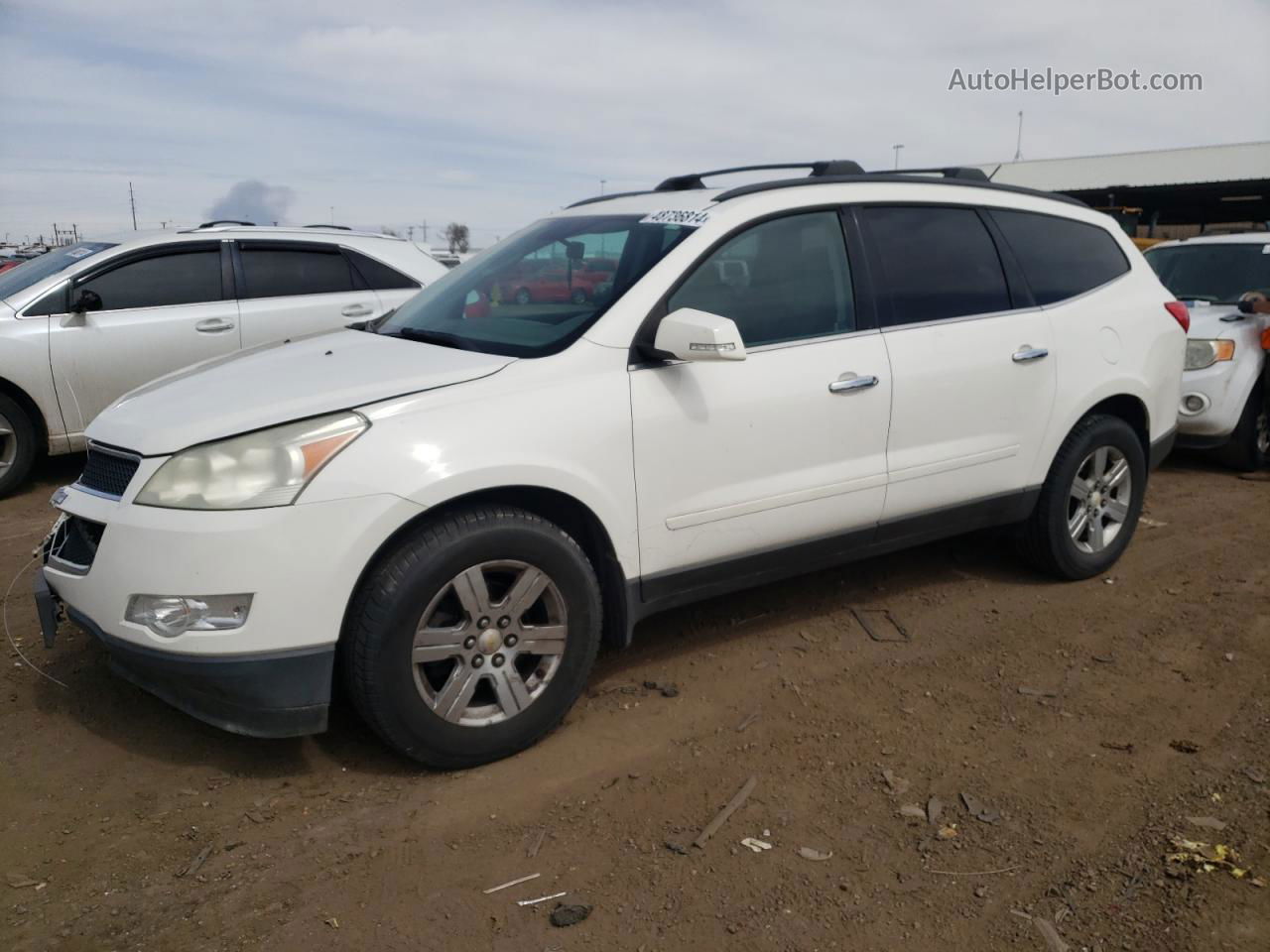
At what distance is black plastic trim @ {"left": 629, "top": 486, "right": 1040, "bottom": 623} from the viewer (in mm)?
3549

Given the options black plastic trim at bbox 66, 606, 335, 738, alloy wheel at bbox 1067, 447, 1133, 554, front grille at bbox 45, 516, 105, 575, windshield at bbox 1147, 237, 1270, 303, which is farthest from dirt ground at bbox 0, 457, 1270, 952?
windshield at bbox 1147, 237, 1270, 303

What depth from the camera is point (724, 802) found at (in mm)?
3008

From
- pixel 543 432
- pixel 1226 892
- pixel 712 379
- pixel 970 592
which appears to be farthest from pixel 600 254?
pixel 1226 892

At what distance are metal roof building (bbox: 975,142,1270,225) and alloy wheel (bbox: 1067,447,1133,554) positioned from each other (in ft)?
84.9

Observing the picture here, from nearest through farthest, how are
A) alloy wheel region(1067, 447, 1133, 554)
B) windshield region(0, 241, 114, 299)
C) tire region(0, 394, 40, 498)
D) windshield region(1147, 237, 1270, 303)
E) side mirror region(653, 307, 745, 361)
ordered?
side mirror region(653, 307, 745, 361), alloy wheel region(1067, 447, 1133, 554), tire region(0, 394, 40, 498), windshield region(0, 241, 114, 299), windshield region(1147, 237, 1270, 303)

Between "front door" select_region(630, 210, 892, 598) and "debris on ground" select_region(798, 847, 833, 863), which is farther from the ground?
"front door" select_region(630, 210, 892, 598)

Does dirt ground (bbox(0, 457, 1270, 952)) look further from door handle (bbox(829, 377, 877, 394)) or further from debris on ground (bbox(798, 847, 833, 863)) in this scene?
door handle (bbox(829, 377, 877, 394))

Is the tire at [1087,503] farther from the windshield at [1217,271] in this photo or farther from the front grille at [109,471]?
the front grille at [109,471]

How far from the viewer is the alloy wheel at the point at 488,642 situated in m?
3.02

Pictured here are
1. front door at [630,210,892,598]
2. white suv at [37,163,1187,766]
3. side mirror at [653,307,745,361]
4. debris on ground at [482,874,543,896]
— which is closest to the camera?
debris on ground at [482,874,543,896]

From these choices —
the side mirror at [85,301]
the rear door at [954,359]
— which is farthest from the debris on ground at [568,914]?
the side mirror at [85,301]

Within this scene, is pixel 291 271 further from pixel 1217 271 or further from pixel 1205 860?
pixel 1217 271

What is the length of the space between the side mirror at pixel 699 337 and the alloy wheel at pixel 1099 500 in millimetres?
2266

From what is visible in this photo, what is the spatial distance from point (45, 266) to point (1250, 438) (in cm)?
841
